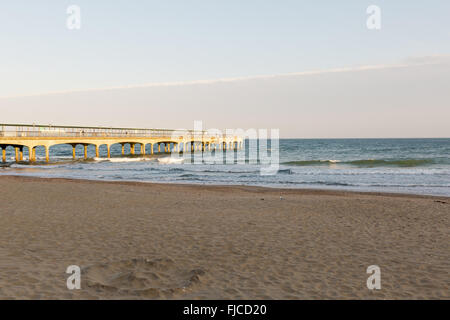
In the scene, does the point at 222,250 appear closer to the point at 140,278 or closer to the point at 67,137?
the point at 140,278

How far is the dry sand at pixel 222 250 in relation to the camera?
221 inches

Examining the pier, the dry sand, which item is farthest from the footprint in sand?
the pier

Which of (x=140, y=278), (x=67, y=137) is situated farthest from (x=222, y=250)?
(x=67, y=137)

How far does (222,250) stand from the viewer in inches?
303

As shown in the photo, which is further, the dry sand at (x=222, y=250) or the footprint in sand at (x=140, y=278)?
the dry sand at (x=222, y=250)

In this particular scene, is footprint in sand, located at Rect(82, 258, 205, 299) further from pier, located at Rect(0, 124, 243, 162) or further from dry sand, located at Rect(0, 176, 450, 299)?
pier, located at Rect(0, 124, 243, 162)

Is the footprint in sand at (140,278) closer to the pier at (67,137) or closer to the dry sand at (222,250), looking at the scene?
the dry sand at (222,250)

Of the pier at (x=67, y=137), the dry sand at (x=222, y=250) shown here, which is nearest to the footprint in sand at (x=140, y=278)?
the dry sand at (x=222, y=250)

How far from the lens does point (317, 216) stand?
38.4 ft

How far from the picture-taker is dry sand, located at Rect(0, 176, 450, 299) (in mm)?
5617

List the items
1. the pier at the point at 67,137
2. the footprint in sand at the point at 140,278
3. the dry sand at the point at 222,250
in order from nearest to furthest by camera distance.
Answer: the footprint in sand at the point at 140,278, the dry sand at the point at 222,250, the pier at the point at 67,137
